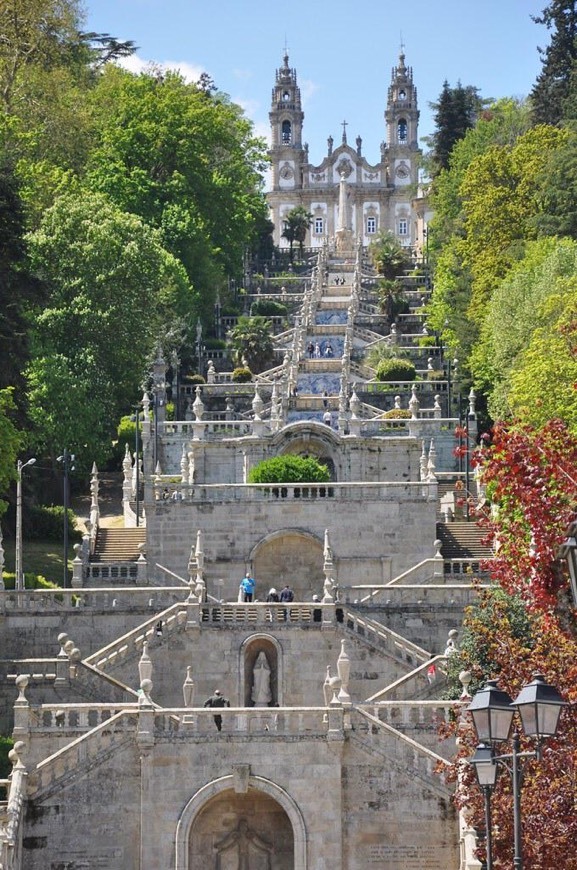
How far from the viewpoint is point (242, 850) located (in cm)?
4600

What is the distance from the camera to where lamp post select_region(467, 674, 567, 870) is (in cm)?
2559

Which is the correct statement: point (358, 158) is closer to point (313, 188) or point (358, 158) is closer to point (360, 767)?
point (313, 188)

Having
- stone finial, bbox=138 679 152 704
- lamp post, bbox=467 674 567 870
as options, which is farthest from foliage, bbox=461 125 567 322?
lamp post, bbox=467 674 567 870

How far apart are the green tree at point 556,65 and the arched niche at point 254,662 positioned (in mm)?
58933

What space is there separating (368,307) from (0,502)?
5208 cm

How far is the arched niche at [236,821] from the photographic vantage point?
45156mm

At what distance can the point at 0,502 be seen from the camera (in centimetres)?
5359

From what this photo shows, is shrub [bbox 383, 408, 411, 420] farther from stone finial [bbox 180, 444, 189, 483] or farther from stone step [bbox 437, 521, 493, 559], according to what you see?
stone step [bbox 437, 521, 493, 559]

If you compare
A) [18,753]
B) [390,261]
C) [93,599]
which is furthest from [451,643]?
[390,261]

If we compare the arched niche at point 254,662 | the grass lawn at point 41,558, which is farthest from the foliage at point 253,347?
the arched niche at point 254,662

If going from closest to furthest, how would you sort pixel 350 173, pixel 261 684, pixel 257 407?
pixel 261 684 < pixel 257 407 < pixel 350 173

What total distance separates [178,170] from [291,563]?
42.5 meters

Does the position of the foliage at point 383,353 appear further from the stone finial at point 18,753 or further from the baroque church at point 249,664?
the stone finial at point 18,753

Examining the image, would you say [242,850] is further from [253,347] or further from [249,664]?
[253,347]
